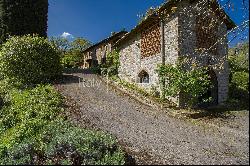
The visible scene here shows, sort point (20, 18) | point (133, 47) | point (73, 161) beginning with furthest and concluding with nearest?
point (20, 18), point (133, 47), point (73, 161)

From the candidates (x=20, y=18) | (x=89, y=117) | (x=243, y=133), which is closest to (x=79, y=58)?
(x=20, y=18)

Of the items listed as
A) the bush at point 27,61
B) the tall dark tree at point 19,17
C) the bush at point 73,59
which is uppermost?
the tall dark tree at point 19,17

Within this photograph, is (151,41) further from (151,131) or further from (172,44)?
(151,131)

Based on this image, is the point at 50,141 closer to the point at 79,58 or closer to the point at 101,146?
the point at 101,146

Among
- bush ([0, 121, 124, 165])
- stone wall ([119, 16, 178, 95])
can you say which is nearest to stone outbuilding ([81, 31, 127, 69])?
stone wall ([119, 16, 178, 95])

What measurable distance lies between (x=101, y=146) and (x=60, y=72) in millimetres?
16839

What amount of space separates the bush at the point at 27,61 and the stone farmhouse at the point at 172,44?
571 centimetres

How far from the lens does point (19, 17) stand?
104 feet

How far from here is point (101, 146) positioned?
406 inches

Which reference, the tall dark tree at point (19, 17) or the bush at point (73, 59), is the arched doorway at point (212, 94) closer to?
the tall dark tree at point (19, 17)

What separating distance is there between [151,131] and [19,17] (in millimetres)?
21587

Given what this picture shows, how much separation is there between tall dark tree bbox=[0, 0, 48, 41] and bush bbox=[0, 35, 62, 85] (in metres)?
7.29

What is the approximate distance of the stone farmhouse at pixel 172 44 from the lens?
62.7 ft

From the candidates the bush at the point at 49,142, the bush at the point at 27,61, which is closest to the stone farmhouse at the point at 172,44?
the bush at the point at 27,61
